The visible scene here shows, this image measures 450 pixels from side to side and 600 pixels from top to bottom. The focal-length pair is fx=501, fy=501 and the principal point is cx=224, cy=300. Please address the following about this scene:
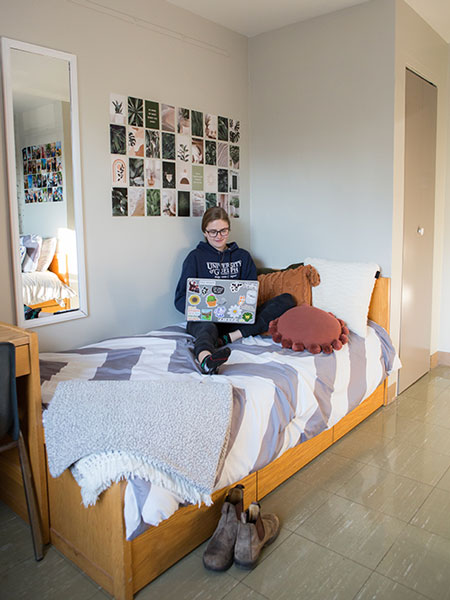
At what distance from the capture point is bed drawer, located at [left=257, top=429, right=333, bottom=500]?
7.02 ft

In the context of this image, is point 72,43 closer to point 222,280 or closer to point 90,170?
point 90,170

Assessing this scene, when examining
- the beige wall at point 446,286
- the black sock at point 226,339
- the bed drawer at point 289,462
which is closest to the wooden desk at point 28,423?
the bed drawer at point 289,462

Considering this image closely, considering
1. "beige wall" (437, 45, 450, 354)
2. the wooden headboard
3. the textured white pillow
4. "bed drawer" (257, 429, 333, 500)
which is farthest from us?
"beige wall" (437, 45, 450, 354)

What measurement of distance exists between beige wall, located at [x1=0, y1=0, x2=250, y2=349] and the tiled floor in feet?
3.93

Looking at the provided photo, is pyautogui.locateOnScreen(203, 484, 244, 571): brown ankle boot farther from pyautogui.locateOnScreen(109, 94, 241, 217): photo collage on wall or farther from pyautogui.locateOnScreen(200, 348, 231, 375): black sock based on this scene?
pyautogui.locateOnScreen(109, 94, 241, 217): photo collage on wall

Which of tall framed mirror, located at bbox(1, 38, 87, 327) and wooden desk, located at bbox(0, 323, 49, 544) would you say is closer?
wooden desk, located at bbox(0, 323, 49, 544)

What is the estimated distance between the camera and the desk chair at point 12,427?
162 centimetres

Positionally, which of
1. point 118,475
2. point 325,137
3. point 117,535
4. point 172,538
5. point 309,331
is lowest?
point 172,538

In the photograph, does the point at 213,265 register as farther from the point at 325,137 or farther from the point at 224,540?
the point at 224,540

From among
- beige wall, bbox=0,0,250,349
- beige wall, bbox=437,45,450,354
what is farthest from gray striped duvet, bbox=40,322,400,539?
beige wall, bbox=437,45,450,354

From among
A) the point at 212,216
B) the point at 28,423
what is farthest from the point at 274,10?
the point at 28,423

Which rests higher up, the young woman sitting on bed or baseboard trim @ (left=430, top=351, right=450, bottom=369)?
the young woman sitting on bed

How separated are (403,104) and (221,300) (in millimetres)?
1658

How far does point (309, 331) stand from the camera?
2.63 metres
